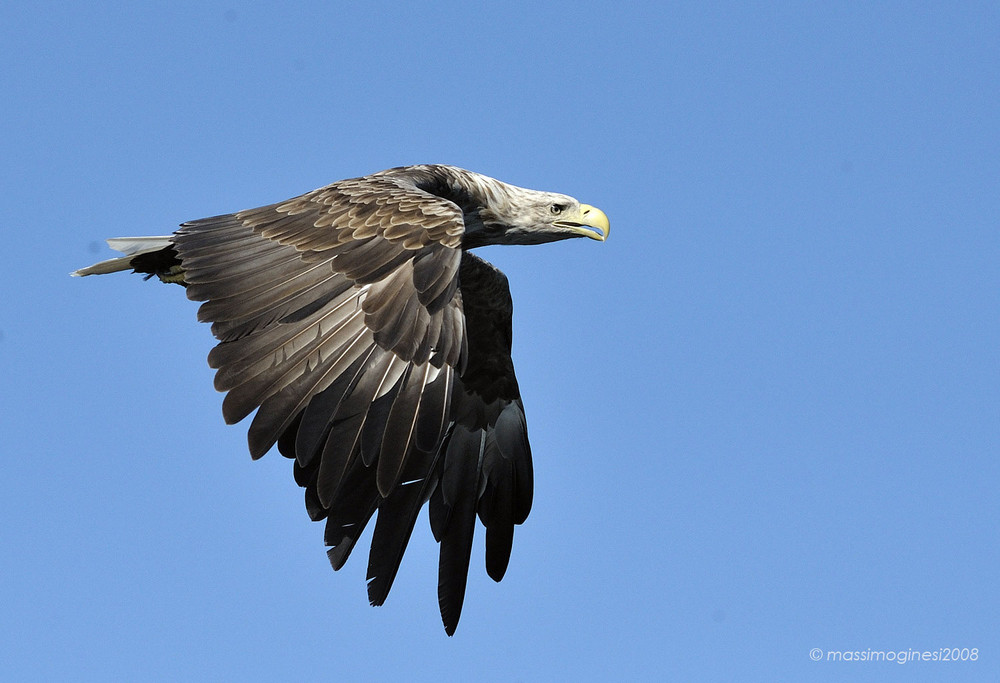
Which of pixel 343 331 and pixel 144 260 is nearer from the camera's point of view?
pixel 343 331

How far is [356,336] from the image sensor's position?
7055mm

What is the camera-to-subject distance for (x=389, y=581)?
8.75m

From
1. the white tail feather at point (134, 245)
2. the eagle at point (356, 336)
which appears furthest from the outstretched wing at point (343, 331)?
the white tail feather at point (134, 245)

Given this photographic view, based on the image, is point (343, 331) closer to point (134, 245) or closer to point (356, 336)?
point (356, 336)

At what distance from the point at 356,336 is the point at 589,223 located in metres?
3.15

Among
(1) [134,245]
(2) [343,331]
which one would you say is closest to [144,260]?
(1) [134,245]

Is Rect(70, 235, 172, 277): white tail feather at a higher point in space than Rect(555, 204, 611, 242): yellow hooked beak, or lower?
lower

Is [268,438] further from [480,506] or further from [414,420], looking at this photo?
[480,506]

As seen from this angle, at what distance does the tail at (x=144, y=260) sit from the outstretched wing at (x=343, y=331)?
2.96 feet

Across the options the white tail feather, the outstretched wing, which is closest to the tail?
the white tail feather

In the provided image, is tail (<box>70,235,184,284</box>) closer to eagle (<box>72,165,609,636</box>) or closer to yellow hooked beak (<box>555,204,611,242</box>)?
eagle (<box>72,165,609,636</box>)

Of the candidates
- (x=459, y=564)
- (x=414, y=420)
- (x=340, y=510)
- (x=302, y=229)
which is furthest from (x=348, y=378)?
(x=459, y=564)

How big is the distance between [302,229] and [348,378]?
1.30 metres

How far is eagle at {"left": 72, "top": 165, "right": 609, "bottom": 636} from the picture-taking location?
685 centimetres
